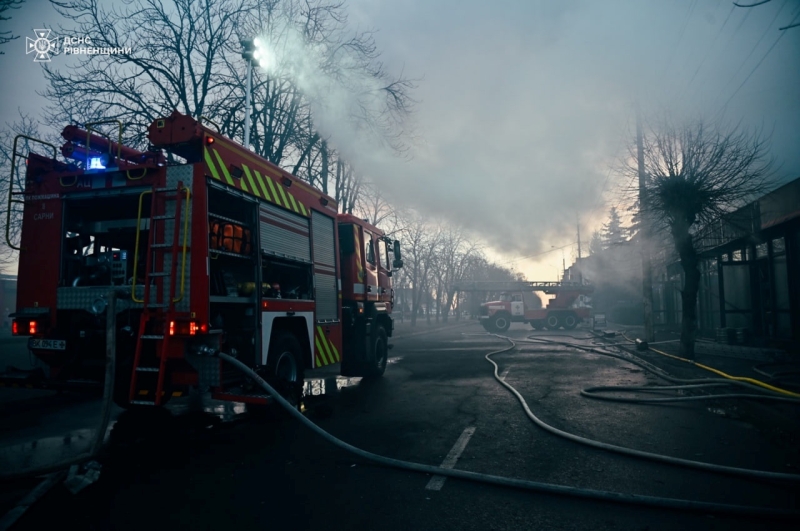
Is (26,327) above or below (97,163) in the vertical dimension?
below

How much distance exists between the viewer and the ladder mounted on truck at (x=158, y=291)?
5137 millimetres

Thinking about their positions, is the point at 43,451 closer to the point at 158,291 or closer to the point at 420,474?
the point at 158,291

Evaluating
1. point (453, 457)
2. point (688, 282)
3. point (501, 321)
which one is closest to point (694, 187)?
point (688, 282)

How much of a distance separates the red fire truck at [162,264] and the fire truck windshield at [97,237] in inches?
0.6

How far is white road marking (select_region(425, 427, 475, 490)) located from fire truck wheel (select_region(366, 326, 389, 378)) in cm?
436

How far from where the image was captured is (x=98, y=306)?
5.31 metres

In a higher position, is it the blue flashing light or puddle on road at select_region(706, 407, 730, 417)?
the blue flashing light

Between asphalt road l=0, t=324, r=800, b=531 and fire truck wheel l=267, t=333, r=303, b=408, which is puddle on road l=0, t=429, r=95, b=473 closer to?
asphalt road l=0, t=324, r=800, b=531

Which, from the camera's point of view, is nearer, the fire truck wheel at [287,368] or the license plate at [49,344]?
the license plate at [49,344]

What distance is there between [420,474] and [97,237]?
4.77 m

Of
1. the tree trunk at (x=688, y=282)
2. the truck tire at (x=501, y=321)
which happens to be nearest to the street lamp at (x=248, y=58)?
the tree trunk at (x=688, y=282)

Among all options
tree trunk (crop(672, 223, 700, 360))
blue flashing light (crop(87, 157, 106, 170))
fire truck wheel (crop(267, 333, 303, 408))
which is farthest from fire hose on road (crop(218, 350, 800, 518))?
tree trunk (crop(672, 223, 700, 360))

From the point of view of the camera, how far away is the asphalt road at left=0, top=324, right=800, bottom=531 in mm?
3541

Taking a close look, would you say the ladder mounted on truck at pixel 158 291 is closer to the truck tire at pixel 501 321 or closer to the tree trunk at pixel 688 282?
the tree trunk at pixel 688 282
